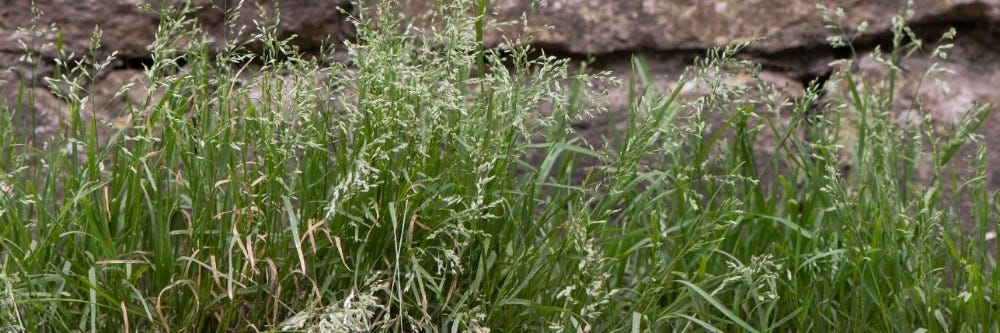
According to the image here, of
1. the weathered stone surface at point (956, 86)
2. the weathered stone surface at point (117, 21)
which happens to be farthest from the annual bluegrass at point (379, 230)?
the weathered stone surface at point (956, 86)

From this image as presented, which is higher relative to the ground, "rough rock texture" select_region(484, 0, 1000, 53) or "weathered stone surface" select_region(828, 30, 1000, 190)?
"rough rock texture" select_region(484, 0, 1000, 53)

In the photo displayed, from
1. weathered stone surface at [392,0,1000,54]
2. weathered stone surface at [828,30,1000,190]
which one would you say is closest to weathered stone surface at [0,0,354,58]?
weathered stone surface at [392,0,1000,54]

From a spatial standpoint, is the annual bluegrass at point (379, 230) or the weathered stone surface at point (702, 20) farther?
the weathered stone surface at point (702, 20)

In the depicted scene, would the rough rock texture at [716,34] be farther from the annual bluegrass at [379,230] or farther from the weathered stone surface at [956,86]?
the annual bluegrass at [379,230]

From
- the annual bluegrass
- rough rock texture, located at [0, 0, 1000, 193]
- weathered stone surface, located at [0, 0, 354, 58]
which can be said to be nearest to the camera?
the annual bluegrass

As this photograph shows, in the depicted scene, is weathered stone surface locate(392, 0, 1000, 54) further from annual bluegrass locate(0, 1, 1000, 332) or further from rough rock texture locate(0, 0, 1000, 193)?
annual bluegrass locate(0, 1, 1000, 332)

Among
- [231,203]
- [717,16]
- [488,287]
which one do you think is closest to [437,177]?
[488,287]

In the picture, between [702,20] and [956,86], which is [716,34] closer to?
[702,20]

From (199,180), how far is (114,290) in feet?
0.72

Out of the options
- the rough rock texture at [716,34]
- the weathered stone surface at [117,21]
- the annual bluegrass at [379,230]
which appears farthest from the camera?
the rough rock texture at [716,34]

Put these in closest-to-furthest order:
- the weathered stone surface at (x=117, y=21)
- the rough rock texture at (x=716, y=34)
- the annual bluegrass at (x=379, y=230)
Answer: the annual bluegrass at (x=379, y=230) < the weathered stone surface at (x=117, y=21) < the rough rock texture at (x=716, y=34)

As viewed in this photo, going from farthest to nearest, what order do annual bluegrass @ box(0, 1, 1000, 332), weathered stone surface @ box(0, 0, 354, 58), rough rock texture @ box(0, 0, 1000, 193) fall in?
rough rock texture @ box(0, 0, 1000, 193)
weathered stone surface @ box(0, 0, 354, 58)
annual bluegrass @ box(0, 1, 1000, 332)

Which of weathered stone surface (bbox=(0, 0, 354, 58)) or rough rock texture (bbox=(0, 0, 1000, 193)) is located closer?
weathered stone surface (bbox=(0, 0, 354, 58))

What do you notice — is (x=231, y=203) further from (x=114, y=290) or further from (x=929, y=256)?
(x=929, y=256)
